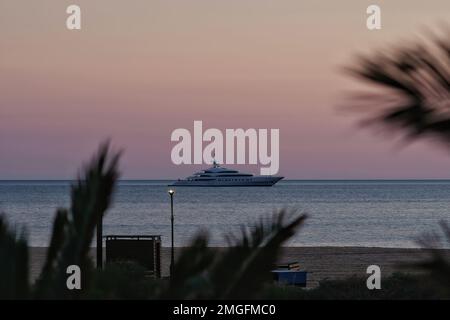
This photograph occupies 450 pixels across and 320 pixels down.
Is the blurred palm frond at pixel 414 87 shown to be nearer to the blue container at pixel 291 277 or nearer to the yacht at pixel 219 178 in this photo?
the blue container at pixel 291 277

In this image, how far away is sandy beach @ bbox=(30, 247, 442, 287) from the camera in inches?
1371

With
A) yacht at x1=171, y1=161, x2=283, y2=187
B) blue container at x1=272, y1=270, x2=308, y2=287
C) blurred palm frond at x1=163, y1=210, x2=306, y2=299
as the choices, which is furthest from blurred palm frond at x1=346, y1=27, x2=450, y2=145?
yacht at x1=171, y1=161, x2=283, y2=187

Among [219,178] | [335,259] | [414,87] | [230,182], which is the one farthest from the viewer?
[230,182]

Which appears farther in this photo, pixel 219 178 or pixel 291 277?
pixel 219 178

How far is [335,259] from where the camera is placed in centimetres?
4312

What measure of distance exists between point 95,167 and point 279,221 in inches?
51.5

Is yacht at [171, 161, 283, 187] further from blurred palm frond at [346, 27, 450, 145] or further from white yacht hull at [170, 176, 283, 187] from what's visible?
blurred palm frond at [346, 27, 450, 145]

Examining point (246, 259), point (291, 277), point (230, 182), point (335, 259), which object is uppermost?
point (246, 259)

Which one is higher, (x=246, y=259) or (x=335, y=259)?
(x=246, y=259)

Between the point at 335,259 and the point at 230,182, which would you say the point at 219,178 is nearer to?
the point at 230,182

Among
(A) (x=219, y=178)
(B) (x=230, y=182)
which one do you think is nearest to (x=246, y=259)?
(A) (x=219, y=178)
